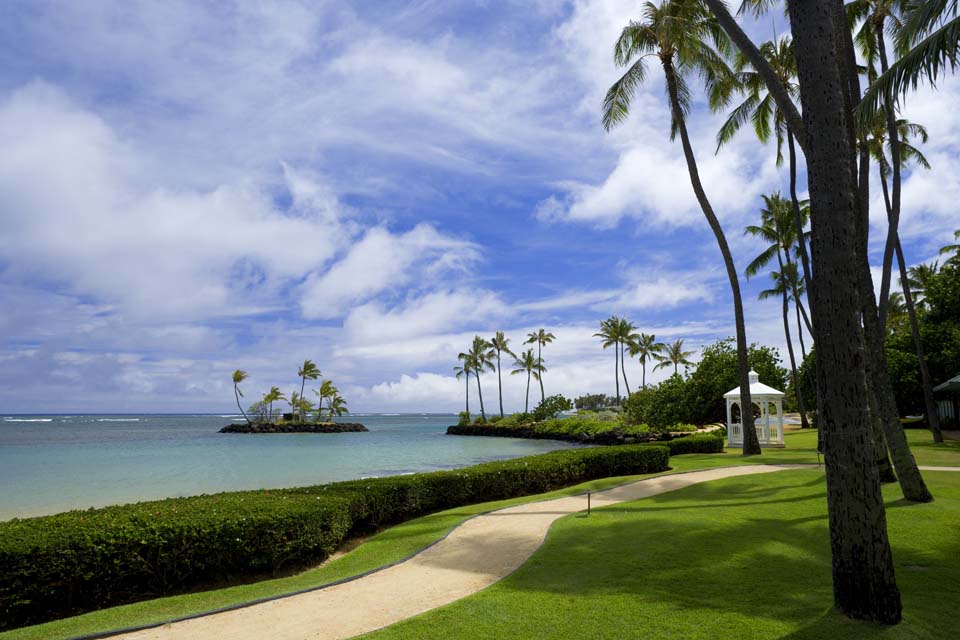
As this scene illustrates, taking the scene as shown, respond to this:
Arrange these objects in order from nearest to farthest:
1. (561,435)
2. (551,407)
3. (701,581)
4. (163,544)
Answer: (701,581), (163,544), (561,435), (551,407)

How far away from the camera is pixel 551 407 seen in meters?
62.3

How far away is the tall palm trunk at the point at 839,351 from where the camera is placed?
4805mm

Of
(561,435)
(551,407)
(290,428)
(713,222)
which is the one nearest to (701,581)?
(713,222)

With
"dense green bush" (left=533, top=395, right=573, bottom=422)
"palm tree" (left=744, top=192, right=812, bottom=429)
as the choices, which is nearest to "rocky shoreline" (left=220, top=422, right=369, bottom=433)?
"dense green bush" (left=533, top=395, right=573, bottom=422)

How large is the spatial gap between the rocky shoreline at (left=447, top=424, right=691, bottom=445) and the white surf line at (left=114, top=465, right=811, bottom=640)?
24.9 meters

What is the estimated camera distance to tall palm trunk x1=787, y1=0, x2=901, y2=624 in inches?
189

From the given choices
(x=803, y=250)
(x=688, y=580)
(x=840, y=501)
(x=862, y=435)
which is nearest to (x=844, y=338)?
(x=862, y=435)

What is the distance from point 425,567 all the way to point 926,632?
17.5 ft

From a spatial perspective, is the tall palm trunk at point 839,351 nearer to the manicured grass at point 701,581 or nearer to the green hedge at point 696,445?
the manicured grass at point 701,581

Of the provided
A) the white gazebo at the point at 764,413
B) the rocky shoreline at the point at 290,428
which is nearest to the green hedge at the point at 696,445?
the white gazebo at the point at 764,413

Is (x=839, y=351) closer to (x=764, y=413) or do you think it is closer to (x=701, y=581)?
(x=701, y=581)

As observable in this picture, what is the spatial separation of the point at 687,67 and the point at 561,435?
125 feet

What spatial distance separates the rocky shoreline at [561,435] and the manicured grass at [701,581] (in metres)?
23.7

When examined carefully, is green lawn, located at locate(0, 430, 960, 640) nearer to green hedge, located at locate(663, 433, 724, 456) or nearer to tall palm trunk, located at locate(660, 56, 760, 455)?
tall palm trunk, located at locate(660, 56, 760, 455)
